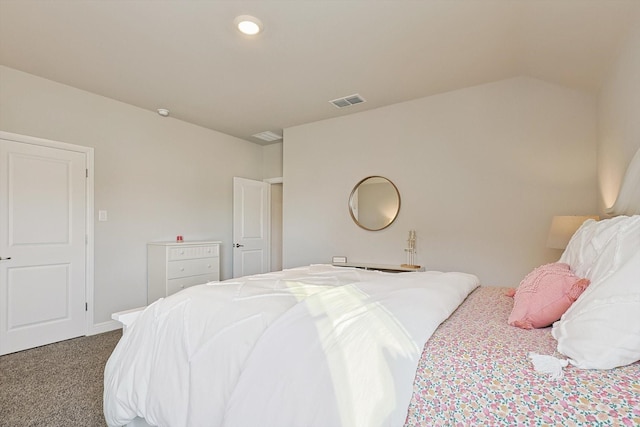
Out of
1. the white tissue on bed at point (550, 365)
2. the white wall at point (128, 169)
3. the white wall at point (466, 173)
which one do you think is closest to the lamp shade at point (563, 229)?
the white wall at point (466, 173)

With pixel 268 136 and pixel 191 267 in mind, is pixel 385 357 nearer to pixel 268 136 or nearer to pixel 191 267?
pixel 191 267

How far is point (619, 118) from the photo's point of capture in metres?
2.19

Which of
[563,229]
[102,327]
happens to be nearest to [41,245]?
[102,327]

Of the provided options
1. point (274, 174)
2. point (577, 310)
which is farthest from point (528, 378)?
point (274, 174)

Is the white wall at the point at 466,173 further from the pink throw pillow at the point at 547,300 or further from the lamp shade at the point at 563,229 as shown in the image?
the pink throw pillow at the point at 547,300

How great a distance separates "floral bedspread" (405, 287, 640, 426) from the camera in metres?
0.78

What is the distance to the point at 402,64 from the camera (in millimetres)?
2959

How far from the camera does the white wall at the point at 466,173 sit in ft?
9.87

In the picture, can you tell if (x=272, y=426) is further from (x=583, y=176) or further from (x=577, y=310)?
(x=583, y=176)

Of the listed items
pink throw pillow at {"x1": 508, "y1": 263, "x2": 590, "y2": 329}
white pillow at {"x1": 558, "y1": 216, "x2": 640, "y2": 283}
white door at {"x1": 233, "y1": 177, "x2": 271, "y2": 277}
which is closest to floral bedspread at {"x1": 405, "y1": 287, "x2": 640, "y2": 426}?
pink throw pillow at {"x1": 508, "y1": 263, "x2": 590, "y2": 329}

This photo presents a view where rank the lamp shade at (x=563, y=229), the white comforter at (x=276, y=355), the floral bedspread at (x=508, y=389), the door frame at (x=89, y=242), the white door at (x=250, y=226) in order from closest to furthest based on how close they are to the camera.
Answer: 1. the floral bedspread at (x=508, y=389)
2. the white comforter at (x=276, y=355)
3. the lamp shade at (x=563, y=229)
4. the door frame at (x=89, y=242)
5. the white door at (x=250, y=226)

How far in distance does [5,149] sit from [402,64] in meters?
3.67

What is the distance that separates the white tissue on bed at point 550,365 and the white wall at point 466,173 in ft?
8.35

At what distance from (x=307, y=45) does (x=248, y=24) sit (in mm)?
498
